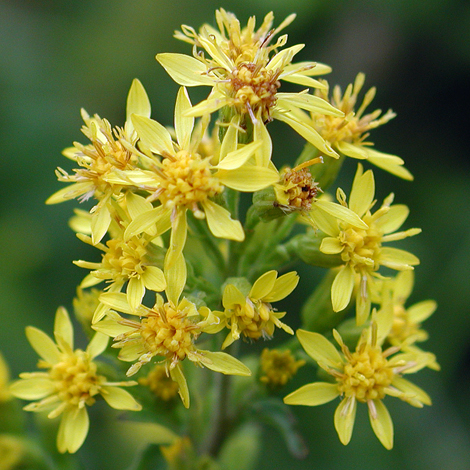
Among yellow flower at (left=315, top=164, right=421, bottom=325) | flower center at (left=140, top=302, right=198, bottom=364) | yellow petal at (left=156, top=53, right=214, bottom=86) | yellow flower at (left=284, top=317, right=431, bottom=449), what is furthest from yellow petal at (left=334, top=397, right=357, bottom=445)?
yellow petal at (left=156, top=53, right=214, bottom=86)

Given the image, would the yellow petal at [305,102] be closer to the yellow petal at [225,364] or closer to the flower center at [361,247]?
the flower center at [361,247]

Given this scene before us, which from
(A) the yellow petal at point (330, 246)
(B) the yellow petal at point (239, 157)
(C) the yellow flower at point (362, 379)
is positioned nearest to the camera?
(B) the yellow petal at point (239, 157)

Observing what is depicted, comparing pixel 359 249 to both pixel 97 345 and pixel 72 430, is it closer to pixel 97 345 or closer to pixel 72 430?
pixel 97 345

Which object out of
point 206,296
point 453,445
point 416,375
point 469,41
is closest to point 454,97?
point 469,41

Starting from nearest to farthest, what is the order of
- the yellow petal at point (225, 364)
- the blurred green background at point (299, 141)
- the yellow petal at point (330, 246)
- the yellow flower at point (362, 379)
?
the yellow petal at point (225, 364), the yellow petal at point (330, 246), the yellow flower at point (362, 379), the blurred green background at point (299, 141)

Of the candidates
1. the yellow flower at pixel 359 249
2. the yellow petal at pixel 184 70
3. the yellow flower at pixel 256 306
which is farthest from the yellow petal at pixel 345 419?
the yellow petal at pixel 184 70

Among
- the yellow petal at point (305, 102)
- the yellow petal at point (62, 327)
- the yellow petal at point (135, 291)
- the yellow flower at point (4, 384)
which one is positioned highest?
the yellow petal at point (305, 102)

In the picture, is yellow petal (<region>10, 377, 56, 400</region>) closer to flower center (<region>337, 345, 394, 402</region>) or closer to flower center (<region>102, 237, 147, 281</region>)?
flower center (<region>102, 237, 147, 281</region>)
